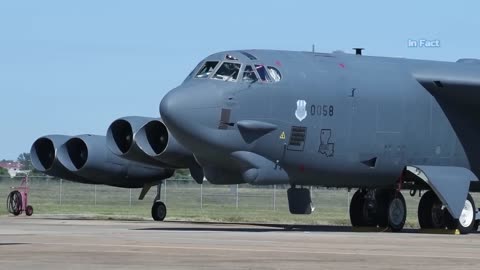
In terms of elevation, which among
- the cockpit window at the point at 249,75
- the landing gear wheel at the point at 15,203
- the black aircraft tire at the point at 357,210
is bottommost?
the landing gear wheel at the point at 15,203

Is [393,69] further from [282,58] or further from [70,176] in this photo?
[70,176]

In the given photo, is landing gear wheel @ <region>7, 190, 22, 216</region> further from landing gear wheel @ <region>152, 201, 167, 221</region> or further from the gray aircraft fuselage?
the gray aircraft fuselage

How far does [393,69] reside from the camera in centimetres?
3127

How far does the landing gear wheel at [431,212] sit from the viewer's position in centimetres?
3181

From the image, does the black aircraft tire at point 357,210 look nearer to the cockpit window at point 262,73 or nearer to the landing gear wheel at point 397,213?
the landing gear wheel at point 397,213

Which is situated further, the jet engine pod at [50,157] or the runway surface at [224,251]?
the jet engine pod at [50,157]

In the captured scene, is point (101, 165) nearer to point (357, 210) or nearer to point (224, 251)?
point (357, 210)

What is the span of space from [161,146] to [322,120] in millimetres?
7883

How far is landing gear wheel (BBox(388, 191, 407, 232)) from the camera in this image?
31.4 m

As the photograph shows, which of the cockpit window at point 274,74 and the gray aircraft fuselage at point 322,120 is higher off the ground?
the cockpit window at point 274,74

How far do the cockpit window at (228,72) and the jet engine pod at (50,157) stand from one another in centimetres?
1242

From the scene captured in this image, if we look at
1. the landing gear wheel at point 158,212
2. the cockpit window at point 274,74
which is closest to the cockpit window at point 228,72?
the cockpit window at point 274,74

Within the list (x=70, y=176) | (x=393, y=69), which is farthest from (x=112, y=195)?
(x=393, y=69)

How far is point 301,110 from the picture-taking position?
28.9 m
